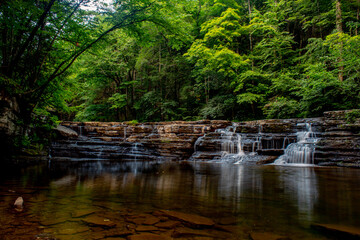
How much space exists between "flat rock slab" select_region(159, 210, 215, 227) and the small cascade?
25.3 feet

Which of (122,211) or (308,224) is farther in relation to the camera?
(122,211)

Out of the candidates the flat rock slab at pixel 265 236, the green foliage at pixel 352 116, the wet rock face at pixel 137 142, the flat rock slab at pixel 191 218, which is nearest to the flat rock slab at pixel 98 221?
the flat rock slab at pixel 191 218

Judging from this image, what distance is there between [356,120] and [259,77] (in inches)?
307

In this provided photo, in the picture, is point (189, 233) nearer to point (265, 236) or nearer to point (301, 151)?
point (265, 236)

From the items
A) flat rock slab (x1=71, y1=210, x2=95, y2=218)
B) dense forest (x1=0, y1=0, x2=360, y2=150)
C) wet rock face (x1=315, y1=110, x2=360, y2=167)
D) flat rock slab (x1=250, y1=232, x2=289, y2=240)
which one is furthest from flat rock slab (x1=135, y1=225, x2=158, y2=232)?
wet rock face (x1=315, y1=110, x2=360, y2=167)

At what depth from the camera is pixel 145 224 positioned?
72.4 inches

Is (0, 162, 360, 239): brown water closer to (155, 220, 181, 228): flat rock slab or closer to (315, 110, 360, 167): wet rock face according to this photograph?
(155, 220, 181, 228): flat rock slab

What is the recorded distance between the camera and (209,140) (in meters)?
11.0

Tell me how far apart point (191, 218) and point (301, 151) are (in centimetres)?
842

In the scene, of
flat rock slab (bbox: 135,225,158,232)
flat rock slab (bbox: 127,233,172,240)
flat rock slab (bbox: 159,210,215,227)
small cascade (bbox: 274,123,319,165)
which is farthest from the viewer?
small cascade (bbox: 274,123,319,165)

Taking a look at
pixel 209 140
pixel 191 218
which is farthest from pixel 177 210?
pixel 209 140

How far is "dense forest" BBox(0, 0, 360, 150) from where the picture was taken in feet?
18.9

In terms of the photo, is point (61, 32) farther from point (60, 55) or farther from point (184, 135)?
point (184, 135)

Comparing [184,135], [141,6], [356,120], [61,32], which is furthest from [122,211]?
[356,120]
